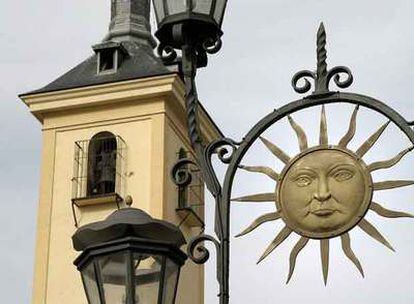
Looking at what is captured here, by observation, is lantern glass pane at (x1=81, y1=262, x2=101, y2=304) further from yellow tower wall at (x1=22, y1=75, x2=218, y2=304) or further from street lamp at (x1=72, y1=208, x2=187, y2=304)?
yellow tower wall at (x1=22, y1=75, x2=218, y2=304)

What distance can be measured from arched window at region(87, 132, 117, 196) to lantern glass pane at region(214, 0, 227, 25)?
2014 centimetres

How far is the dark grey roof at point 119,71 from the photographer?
28.5 metres

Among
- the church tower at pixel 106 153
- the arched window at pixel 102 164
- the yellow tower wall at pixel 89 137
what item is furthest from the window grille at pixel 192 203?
the arched window at pixel 102 164

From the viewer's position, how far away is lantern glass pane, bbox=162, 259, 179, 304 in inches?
268

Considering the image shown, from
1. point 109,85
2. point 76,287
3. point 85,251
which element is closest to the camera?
point 85,251

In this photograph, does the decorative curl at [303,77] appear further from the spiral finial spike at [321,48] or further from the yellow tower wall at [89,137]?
the yellow tower wall at [89,137]

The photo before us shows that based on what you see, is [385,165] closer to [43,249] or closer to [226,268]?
[226,268]

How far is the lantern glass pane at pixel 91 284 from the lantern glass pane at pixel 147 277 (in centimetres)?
21

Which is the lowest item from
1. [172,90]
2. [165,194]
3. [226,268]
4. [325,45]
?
[226,268]

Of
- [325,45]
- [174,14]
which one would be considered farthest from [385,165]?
[174,14]

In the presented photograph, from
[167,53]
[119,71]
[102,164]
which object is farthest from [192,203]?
[167,53]

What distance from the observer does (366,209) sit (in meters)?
6.36

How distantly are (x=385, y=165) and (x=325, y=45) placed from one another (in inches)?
32.4

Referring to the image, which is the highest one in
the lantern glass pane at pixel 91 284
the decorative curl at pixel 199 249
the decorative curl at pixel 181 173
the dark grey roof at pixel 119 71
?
the dark grey roof at pixel 119 71
